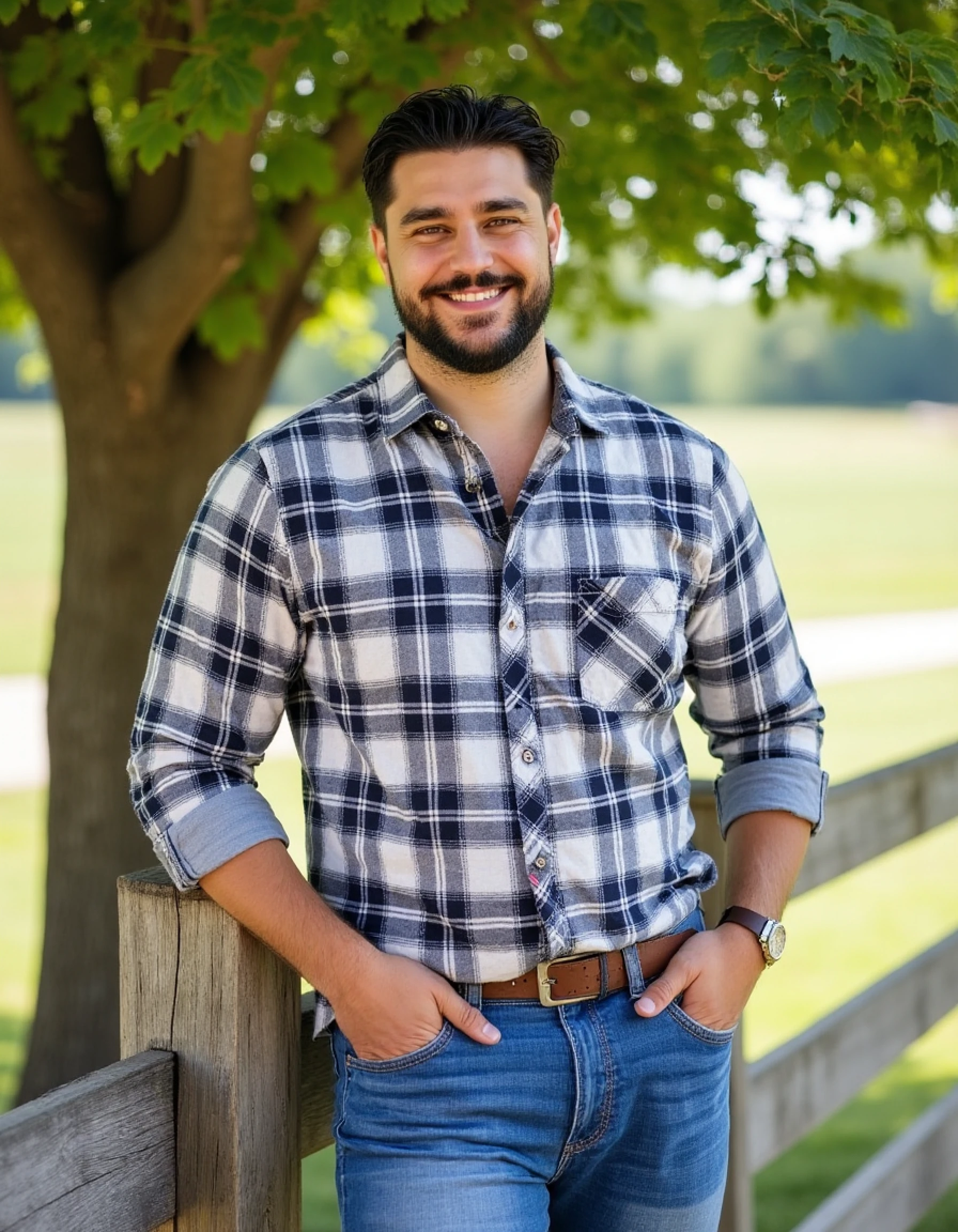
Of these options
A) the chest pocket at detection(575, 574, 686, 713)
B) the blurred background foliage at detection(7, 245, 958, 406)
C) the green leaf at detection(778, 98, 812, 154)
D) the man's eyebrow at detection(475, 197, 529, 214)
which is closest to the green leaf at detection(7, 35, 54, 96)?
the man's eyebrow at detection(475, 197, 529, 214)

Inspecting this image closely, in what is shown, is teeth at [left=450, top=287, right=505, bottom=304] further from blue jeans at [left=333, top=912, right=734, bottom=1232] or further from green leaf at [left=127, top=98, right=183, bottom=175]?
green leaf at [left=127, top=98, right=183, bottom=175]

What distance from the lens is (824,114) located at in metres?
2.14

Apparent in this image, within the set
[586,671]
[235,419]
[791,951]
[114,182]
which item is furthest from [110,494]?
[791,951]

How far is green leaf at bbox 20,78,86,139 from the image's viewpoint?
130 inches

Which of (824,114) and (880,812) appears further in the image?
(880,812)

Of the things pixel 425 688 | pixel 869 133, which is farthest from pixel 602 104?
pixel 425 688

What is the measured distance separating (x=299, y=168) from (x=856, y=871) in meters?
5.12

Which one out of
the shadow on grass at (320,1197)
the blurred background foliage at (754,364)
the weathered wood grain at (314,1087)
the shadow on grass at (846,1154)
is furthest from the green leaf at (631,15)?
the blurred background foliage at (754,364)

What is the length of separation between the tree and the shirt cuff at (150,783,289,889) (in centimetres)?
145

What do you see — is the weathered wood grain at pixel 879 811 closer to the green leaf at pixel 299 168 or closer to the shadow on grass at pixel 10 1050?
the green leaf at pixel 299 168

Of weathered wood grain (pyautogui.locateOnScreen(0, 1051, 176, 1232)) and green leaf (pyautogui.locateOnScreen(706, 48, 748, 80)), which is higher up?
green leaf (pyautogui.locateOnScreen(706, 48, 748, 80))

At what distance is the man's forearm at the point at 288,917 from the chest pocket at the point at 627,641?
440mm

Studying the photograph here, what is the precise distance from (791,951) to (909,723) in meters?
7.50

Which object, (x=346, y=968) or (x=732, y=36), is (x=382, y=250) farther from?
(x=346, y=968)
